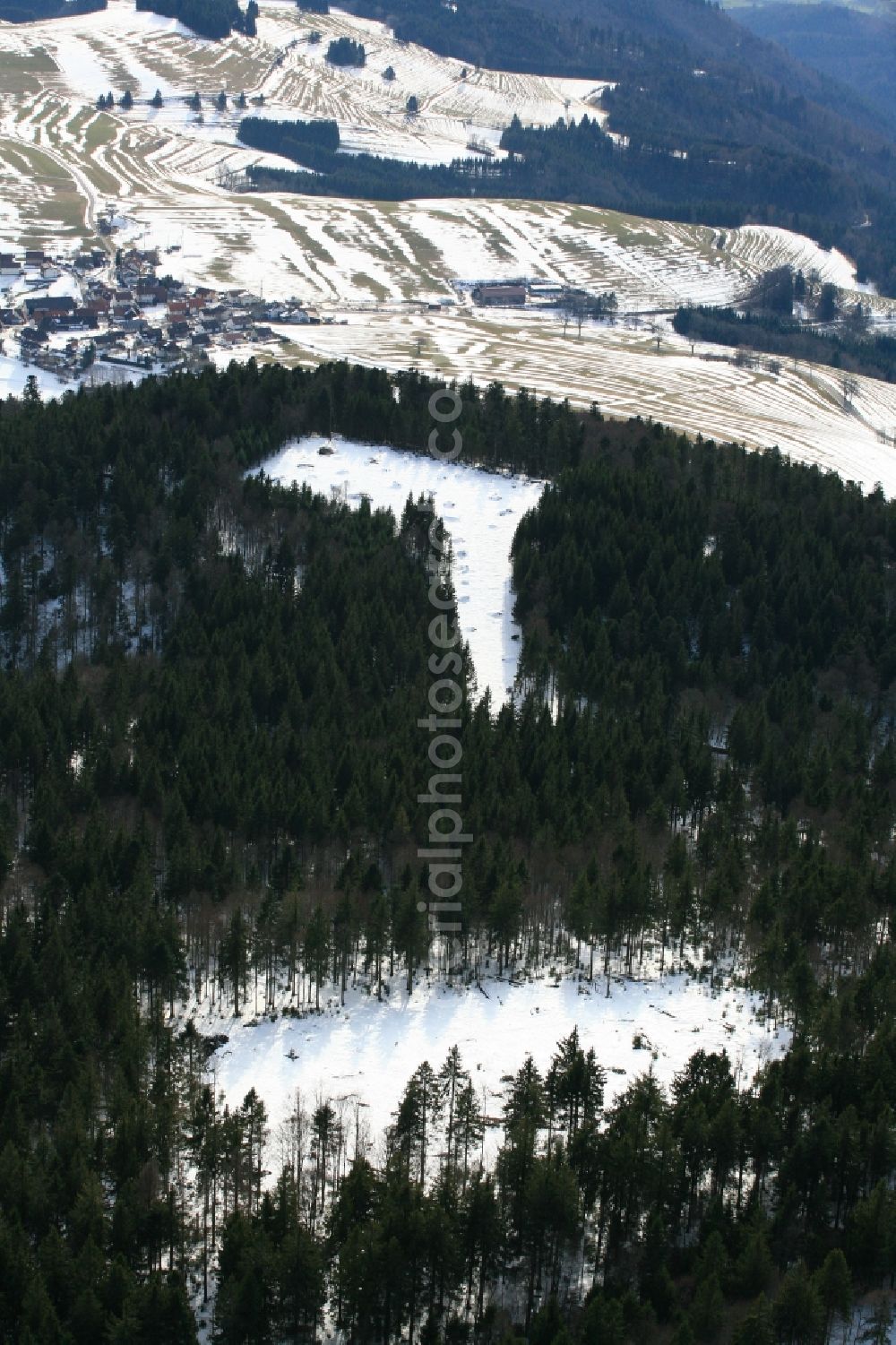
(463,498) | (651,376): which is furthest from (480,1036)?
(651,376)

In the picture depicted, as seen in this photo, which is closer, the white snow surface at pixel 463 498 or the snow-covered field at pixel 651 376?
the white snow surface at pixel 463 498

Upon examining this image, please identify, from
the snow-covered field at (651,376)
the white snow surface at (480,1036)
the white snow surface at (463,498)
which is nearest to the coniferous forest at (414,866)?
the white snow surface at (480,1036)

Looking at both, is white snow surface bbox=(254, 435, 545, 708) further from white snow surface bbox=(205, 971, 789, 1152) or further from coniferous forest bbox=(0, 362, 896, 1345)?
white snow surface bbox=(205, 971, 789, 1152)

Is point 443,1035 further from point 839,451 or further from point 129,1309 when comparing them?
point 839,451

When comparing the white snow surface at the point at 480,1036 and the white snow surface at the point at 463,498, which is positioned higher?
the white snow surface at the point at 463,498

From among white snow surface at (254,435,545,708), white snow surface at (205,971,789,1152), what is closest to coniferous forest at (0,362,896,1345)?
white snow surface at (205,971,789,1152)

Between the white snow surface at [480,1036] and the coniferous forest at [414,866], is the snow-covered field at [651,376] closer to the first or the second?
the coniferous forest at [414,866]

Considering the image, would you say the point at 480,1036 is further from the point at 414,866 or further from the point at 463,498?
the point at 463,498

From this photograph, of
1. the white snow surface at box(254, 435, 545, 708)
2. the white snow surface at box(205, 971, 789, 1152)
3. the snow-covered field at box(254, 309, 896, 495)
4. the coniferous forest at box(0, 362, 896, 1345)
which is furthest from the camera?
the snow-covered field at box(254, 309, 896, 495)
